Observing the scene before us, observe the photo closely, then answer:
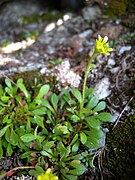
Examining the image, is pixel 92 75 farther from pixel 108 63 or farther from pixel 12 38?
pixel 12 38

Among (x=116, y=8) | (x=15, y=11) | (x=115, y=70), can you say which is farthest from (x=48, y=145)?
(x=15, y=11)

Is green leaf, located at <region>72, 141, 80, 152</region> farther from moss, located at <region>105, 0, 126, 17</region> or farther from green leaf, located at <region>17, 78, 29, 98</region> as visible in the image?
moss, located at <region>105, 0, 126, 17</region>

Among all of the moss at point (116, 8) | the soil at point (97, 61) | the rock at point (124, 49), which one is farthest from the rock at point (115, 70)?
the moss at point (116, 8)

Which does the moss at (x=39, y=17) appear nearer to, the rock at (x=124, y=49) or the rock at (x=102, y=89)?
the rock at (x=124, y=49)

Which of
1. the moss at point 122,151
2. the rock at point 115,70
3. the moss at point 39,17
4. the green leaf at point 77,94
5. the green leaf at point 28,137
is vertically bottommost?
the moss at point 122,151

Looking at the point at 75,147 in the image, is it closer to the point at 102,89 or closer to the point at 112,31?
the point at 102,89

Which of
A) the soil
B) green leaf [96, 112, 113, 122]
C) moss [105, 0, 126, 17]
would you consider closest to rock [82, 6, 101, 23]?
the soil

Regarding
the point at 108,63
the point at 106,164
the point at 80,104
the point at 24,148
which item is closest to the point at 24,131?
the point at 24,148
